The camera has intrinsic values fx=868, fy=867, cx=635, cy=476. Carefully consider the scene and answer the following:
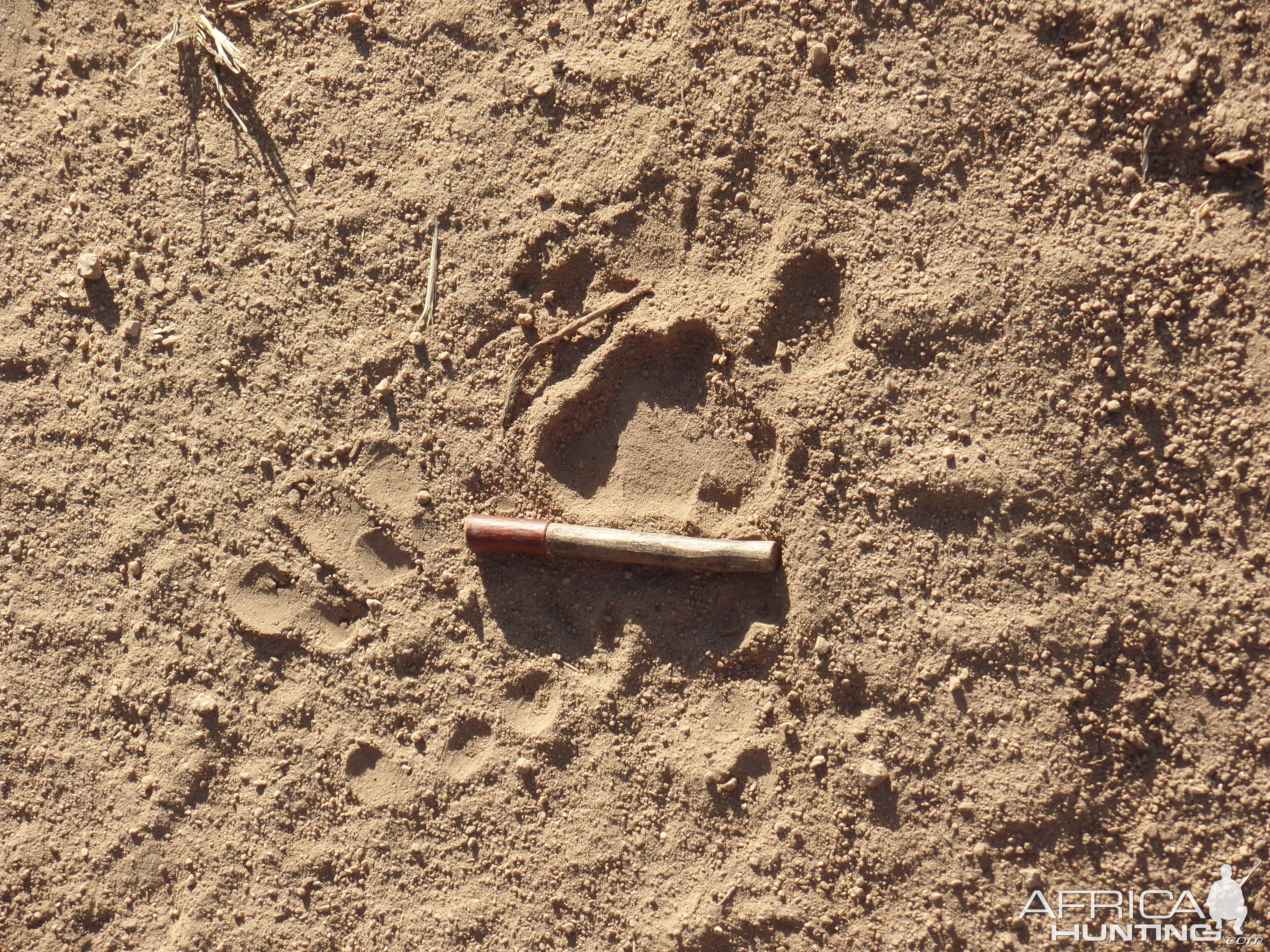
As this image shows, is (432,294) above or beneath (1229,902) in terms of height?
above

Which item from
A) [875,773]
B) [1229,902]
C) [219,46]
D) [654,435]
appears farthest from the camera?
[219,46]

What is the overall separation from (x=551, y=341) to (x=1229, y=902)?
2.06m

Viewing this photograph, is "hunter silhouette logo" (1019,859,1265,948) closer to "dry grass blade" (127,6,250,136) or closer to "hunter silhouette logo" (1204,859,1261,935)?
"hunter silhouette logo" (1204,859,1261,935)

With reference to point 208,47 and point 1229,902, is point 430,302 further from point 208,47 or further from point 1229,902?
point 1229,902

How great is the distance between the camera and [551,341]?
2275 millimetres

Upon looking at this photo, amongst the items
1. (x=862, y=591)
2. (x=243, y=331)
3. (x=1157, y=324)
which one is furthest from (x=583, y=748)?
(x=1157, y=324)

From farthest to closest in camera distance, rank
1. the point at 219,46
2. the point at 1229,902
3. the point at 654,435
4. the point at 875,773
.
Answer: the point at 219,46, the point at 654,435, the point at 875,773, the point at 1229,902

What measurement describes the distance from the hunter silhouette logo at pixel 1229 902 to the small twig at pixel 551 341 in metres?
1.92

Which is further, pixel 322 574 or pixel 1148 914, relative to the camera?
pixel 322 574

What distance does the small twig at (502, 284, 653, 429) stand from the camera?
2.25 metres

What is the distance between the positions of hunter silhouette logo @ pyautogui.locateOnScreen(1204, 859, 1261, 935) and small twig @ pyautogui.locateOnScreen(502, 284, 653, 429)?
6.31ft

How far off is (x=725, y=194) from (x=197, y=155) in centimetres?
149

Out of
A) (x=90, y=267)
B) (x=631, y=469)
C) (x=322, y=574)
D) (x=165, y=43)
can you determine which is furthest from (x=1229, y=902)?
(x=165, y=43)

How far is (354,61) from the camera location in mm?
2389
